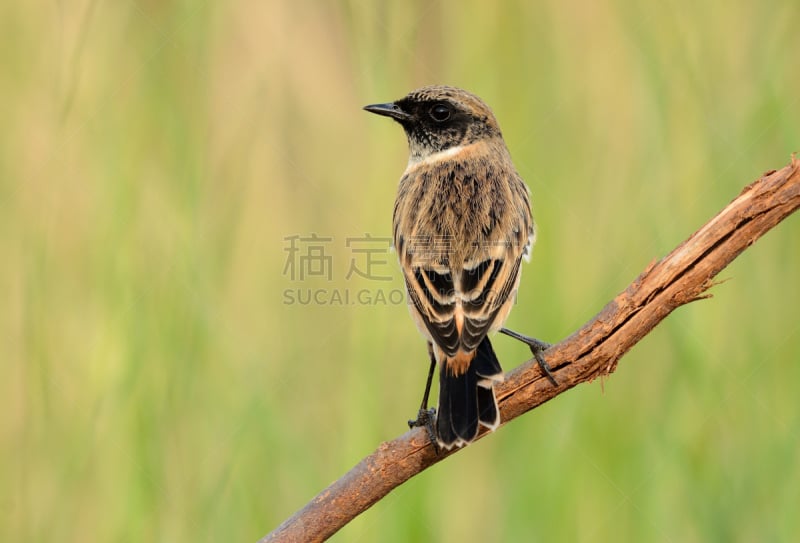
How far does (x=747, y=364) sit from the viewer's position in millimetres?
4531

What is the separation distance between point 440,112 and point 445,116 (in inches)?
1.4

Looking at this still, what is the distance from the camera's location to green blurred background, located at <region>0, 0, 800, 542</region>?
14.0 ft

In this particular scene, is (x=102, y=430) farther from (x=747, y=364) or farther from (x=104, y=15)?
(x=747, y=364)

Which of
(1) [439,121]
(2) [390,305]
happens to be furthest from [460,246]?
(1) [439,121]

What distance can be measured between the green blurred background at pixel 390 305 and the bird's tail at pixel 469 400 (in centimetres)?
56

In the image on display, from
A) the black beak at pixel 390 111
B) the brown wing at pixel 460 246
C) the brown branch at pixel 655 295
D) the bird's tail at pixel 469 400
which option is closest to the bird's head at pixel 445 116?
the black beak at pixel 390 111

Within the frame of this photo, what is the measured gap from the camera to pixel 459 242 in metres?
4.14

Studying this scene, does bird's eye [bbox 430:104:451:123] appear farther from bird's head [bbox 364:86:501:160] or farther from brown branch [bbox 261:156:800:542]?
brown branch [bbox 261:156:800:542]

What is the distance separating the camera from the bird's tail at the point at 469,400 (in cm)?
350

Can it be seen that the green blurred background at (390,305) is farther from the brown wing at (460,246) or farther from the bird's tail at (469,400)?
the bird's tail at (469,400)

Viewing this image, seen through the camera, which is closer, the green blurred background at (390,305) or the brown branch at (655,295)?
the brown branch at (655,295)

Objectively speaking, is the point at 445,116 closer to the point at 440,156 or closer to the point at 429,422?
the point at 440,156

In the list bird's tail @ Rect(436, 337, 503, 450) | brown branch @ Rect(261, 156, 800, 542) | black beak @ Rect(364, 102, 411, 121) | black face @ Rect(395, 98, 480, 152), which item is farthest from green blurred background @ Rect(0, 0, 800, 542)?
brown branch @ Rect(261, 156, 800, 542)

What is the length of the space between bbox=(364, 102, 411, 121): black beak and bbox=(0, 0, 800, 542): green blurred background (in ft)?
0.39
